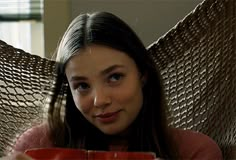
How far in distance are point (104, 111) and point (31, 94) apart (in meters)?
0.25

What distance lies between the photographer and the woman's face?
0.85 metres

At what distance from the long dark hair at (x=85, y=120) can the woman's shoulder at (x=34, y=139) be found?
0.05 feet

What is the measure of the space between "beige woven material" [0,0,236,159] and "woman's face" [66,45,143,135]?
0.16m

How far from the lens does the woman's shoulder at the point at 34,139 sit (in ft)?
3.13

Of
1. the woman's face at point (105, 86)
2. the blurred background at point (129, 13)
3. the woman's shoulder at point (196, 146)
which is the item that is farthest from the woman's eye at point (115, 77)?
the blurred background at point (129, 13)

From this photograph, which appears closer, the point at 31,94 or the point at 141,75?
the point at 141,75

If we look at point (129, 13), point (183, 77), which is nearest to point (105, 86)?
point (183, 77)

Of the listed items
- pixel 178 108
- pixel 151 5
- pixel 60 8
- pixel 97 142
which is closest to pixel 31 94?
pixel 97 142

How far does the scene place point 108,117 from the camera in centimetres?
86

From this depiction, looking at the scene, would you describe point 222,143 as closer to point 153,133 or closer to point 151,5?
point 153,133

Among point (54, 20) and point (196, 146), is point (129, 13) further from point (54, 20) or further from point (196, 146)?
point (196, 146)

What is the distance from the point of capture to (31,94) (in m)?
1.05

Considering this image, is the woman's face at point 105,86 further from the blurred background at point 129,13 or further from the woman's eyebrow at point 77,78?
the blurred background at point 129,13

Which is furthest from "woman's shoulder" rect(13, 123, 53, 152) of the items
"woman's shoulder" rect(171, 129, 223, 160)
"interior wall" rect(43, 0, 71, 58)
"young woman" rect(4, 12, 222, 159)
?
"interior wall" rect(43, 0, 71, 58)
